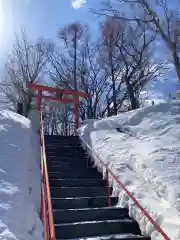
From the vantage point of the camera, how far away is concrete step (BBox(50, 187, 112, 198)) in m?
6.73

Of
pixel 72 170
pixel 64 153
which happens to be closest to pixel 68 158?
pixel 64 153

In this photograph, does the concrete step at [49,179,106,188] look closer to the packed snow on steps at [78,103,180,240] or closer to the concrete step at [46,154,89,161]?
the packed snow on steps at [78,103,180,240]

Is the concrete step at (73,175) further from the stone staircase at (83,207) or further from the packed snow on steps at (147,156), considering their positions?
the packed snow on steps at (147,156)

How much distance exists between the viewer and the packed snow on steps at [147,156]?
18.0ft

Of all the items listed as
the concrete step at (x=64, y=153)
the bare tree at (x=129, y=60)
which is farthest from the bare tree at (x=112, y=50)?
the concrete step at (x=64, y=153)

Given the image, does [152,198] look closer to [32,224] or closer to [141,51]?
[32,224]

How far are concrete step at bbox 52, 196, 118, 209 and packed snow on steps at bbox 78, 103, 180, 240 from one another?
1.27ft

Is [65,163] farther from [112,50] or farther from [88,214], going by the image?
[112,50]

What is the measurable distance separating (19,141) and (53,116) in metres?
25.0

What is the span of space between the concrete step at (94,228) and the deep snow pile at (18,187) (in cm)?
45

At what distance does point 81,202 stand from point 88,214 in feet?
1.91

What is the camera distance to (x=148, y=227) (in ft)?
17.0

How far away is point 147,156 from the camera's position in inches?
299

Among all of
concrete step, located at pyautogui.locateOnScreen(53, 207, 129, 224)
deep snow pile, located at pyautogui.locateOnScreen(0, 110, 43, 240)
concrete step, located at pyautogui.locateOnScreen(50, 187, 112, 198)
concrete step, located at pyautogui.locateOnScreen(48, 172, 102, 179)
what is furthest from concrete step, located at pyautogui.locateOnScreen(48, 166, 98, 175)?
Result: concrete step, located at pyautogui.locateOnScreen(53, 207, 129, 224)
